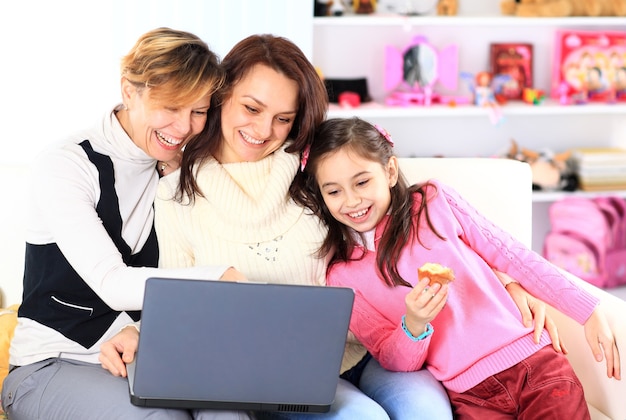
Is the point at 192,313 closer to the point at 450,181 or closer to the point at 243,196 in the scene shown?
the point at 243,196

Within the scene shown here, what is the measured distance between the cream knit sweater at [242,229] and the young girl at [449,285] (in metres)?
0.05

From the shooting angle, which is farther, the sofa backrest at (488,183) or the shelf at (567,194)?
the shelf at (567,194)

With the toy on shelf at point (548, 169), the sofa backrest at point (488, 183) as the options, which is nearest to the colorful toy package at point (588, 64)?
the toy on shelf at point (548, 169)

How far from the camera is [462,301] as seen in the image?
182 centimetres

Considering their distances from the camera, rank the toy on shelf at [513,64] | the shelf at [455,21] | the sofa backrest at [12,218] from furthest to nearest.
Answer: the toy on shelf at [513,64]
the shelf at [455,21]
the sofa backrest at [12,218]

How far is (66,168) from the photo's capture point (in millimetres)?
1700

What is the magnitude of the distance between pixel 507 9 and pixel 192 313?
2.55 meters

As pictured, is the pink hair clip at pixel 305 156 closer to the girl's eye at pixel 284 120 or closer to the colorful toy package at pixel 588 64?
the girl's eye at pixel 284 120

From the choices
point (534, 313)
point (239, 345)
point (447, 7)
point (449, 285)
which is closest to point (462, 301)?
point (449, 285)

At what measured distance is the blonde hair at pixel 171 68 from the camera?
1.71m

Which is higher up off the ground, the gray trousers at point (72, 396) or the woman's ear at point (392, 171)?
the woman's ear at point (392, 171)

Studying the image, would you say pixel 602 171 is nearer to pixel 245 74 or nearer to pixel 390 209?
pixel 390 209

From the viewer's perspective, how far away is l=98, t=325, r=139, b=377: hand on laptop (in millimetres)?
1632

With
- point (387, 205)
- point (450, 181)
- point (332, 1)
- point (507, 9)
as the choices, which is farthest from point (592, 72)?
point (387, 205)
